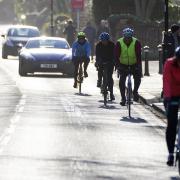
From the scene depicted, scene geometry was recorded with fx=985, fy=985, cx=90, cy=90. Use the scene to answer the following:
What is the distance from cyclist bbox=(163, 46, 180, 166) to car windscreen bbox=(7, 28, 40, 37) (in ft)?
125

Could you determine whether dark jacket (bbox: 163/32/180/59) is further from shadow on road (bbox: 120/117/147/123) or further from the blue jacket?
shadow on road (bbox: 120/117/147/123)

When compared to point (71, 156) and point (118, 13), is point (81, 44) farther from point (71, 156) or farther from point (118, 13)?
point (118, 13)

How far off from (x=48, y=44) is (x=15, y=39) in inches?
549

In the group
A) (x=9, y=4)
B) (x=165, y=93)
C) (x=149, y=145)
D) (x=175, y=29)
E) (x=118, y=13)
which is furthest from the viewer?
(x=9, y=4)

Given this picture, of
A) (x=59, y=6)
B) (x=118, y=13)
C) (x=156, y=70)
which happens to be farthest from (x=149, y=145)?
(x=59, y=6)

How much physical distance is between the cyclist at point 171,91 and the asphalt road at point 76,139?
0.40m

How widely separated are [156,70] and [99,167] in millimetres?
24131

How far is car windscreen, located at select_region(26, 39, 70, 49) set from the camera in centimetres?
3516

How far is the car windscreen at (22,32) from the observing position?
164 ft

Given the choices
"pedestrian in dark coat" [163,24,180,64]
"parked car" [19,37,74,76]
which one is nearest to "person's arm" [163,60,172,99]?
"pedestrian in dark coat" [163,24,180,64]

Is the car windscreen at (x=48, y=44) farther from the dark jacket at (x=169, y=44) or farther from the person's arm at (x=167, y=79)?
the person's arm at (x=167, y=79)

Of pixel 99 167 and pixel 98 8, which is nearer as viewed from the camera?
pixel 99 167

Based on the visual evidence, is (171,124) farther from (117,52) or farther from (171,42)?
(171,42)

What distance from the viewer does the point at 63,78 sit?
109 ft
